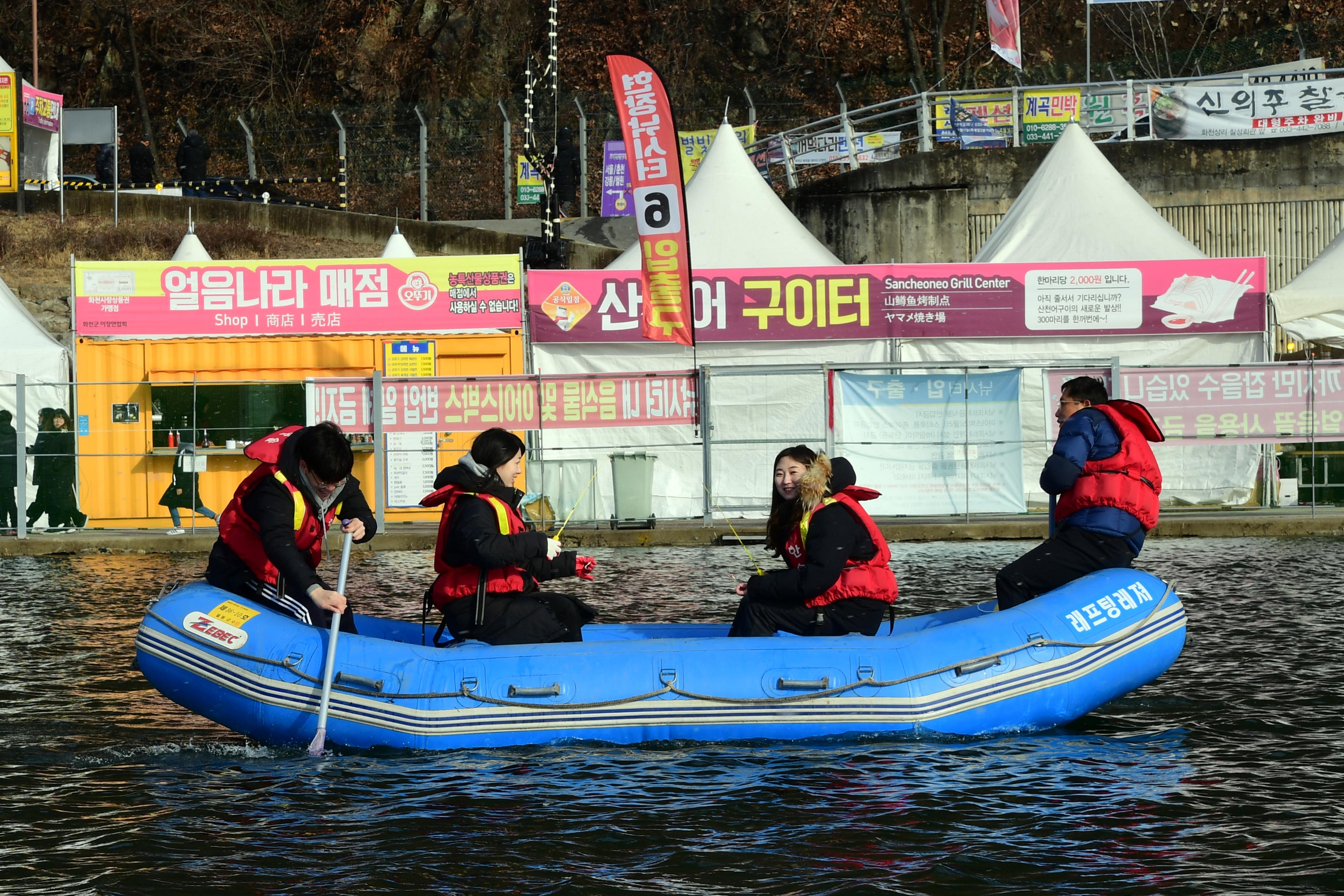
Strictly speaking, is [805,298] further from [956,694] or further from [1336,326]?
[956,694]

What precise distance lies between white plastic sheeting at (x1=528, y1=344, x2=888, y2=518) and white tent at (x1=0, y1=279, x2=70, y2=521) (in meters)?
5.83

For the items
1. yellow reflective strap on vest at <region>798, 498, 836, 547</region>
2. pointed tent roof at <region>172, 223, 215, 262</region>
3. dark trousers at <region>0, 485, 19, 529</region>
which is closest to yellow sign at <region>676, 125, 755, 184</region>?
pointed tent roof at <region>172, 223, 215, 262</region>

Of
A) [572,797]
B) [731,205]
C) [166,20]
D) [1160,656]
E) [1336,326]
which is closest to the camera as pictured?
[572,797]

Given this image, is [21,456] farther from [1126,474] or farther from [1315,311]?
[1315,311]

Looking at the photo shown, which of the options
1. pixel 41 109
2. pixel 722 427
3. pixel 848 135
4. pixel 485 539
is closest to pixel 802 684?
pixel 485 539

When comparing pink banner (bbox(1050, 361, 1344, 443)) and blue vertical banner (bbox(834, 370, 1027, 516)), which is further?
blue vertical banner (bbox(834, 370, 1027, 516))

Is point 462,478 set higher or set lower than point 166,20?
lower

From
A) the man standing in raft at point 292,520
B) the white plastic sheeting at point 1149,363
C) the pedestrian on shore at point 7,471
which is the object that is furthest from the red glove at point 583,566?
the pedestrian on shore at point 7,471

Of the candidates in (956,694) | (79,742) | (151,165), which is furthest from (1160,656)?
(151,165)

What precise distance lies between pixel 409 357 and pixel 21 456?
4.66 m

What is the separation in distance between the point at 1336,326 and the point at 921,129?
10.2 m

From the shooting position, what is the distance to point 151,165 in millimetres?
38875

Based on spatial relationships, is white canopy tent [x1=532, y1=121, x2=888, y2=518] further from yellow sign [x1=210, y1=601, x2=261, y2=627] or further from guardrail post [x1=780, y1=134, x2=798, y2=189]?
yellow sign [x1=210, y1=601, x2=261, y2=627]

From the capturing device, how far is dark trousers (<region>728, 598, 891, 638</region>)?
810 cm
